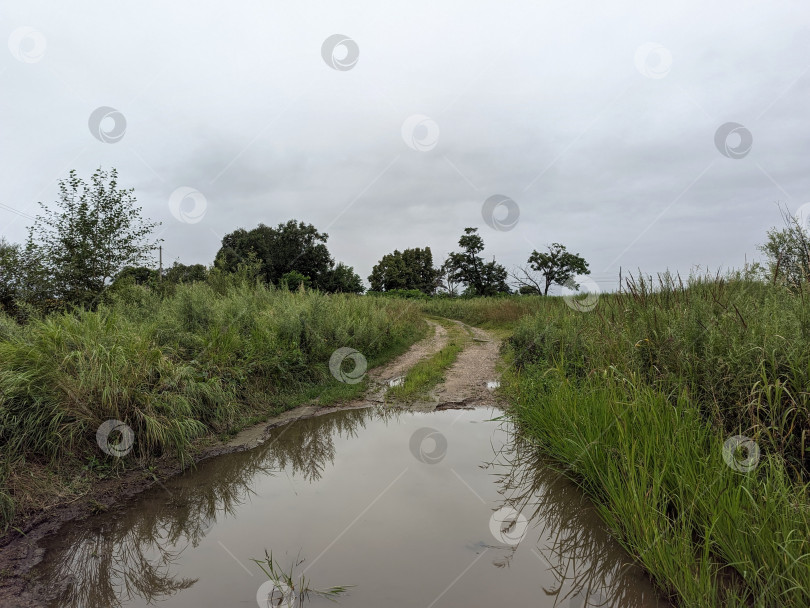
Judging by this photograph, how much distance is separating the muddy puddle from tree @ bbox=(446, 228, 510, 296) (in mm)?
43205

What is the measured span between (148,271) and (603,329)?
10953 mm

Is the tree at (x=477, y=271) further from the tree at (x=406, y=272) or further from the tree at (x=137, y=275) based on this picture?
the tree at (x=137, y=275)

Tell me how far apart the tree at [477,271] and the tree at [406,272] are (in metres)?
8.39

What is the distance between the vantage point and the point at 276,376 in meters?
8.03

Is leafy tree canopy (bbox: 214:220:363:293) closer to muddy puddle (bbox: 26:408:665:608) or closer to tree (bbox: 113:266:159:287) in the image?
tree (bbox: 113:266:159:287)

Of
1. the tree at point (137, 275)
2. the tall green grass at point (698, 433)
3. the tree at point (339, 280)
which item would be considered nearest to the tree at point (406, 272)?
the tree at point (339, 280)

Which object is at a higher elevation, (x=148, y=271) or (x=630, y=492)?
(x=148, y=271)

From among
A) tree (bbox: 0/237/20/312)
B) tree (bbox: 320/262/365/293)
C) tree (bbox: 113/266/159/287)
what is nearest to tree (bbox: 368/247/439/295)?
tree (bbox: 320/262/365/293)

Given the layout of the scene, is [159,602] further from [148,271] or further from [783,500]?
[148,271]

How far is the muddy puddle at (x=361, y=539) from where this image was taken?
2.85 m

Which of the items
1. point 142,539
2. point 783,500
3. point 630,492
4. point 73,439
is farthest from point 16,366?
point 783,500

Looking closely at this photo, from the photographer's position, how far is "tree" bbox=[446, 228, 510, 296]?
4819 cm

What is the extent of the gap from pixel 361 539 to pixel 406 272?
52.8 m

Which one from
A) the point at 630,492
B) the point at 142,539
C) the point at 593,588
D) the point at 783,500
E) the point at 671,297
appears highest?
the point at 671,297
